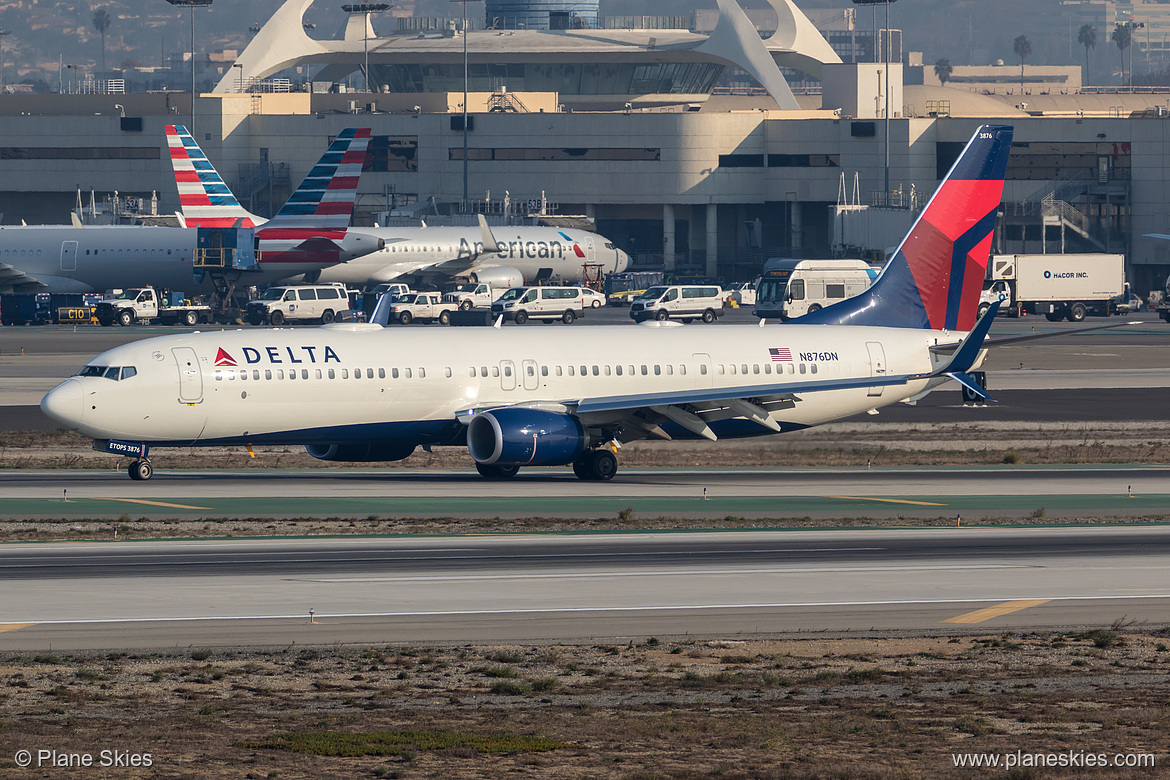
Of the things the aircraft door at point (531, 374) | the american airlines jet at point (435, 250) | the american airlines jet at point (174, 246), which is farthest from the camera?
the american airlines jet at point (435, 250)

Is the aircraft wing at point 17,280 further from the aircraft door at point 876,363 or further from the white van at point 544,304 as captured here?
the aircraft door at point 876,363

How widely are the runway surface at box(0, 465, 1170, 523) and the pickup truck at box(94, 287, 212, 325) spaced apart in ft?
204

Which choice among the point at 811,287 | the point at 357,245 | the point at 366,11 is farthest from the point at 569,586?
the point at 366,11

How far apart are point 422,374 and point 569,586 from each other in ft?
50.9

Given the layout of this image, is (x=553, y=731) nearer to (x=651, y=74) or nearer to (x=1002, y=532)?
(x=1002, y=532)

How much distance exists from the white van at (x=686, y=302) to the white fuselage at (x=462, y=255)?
2037cm

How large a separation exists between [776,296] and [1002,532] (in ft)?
246

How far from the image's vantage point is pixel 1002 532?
38.3 m

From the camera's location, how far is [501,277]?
12350 centimetres

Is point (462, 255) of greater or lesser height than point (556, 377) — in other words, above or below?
above

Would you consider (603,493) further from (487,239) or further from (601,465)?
(487,239)

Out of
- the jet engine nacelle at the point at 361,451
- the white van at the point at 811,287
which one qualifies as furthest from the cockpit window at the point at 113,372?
the white van at the point at 811,287

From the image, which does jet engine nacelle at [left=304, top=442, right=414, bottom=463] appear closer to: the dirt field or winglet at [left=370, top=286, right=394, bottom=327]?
winglet at [left=370, top=286, right=394, bottom=327]

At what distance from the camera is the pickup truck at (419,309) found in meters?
110
